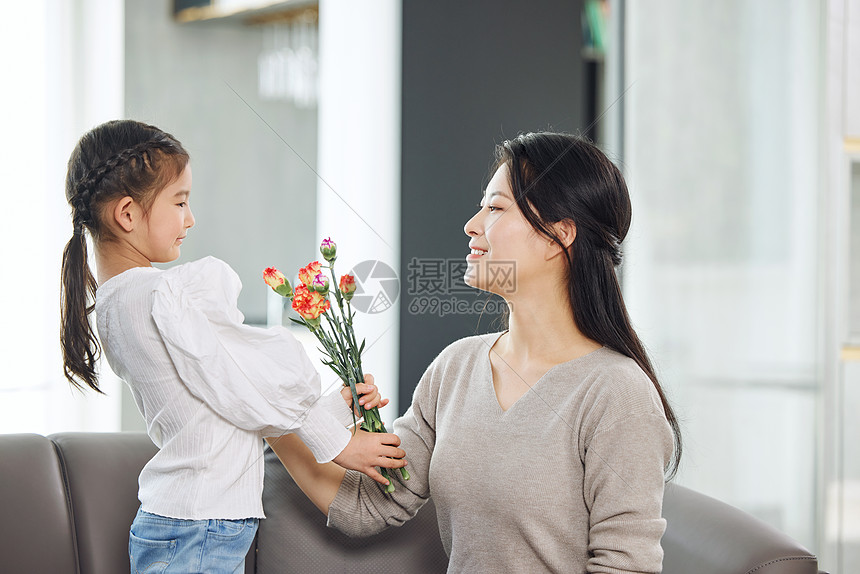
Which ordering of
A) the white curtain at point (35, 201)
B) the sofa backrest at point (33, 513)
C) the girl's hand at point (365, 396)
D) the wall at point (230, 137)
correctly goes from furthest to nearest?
the wall at point (230, 137), the white curtain at point (35, 201), the sofa backrest at point (33, 513), the girl's hand at point (365, 396)

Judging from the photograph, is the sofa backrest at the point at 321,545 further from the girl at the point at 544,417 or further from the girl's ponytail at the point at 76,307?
the girl's ponytail at the point at 76,307

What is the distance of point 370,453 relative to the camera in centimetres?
128

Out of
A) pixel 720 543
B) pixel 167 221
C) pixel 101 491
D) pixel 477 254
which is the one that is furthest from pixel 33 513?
pixel 720 543

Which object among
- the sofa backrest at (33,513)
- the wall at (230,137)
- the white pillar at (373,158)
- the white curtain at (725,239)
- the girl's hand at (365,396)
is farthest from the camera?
the wall at (230,137)

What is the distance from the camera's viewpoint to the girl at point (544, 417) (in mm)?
1162

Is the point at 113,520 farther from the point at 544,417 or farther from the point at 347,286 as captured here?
the point at 544,417

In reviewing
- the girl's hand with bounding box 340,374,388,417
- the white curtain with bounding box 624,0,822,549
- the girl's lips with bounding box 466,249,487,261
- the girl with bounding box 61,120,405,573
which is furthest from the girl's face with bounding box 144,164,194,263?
the white curtain with bounding box 624,0,822,549

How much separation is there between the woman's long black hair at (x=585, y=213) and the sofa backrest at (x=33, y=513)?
3.42 feet

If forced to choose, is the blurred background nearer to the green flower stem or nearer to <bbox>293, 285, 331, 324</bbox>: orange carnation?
the green flower stem

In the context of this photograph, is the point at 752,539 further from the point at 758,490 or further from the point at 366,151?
the point at 366,151

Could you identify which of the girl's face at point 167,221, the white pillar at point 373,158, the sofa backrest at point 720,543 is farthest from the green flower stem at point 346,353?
the white pillar at point 373,158

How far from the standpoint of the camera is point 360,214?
7.39ft

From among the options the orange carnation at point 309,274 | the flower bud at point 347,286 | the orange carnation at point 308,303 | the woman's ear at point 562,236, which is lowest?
the orange carnation at point 308,303

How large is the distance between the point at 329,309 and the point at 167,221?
0.29 metres
